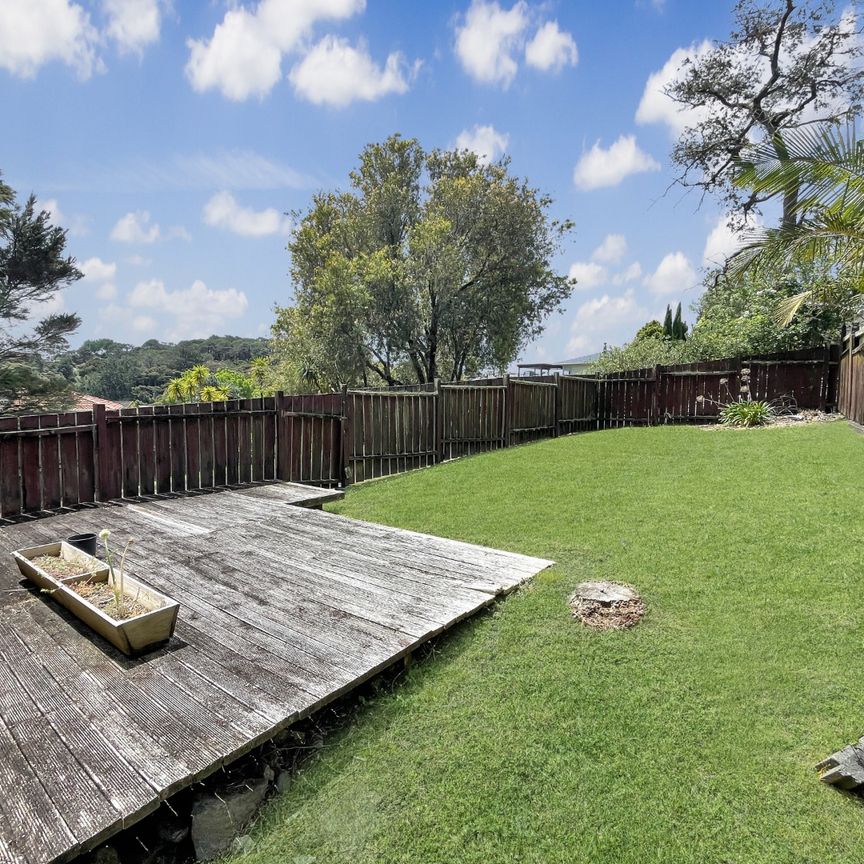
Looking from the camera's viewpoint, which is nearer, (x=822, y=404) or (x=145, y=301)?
(x=822, y=404)

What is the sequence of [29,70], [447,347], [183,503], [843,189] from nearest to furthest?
[843,189]
[183,503]
[29,70]
[447,347]

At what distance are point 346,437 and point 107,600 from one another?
474cm

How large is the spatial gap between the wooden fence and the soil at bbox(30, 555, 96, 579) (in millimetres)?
1887

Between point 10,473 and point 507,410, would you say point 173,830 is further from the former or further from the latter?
point 507,410

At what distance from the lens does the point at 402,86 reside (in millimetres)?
14219

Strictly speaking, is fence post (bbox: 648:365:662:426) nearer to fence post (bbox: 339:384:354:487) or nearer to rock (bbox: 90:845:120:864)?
fence post (bbox: 339:384:354:487)

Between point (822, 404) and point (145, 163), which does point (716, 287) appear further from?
point (145, 163)

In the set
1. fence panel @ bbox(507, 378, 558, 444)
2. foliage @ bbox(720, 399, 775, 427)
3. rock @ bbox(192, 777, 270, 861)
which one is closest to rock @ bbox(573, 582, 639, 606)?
rock @ bbox(192, 777, 270, 861)

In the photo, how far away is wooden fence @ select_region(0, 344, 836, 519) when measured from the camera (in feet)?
16.4

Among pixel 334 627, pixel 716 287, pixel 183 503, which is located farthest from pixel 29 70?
pixel 716 287

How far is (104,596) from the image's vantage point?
282 centimetres

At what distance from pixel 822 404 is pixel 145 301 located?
77.8ft

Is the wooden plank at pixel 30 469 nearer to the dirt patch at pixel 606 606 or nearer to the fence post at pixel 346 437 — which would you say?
the fence post at pixel 346 437

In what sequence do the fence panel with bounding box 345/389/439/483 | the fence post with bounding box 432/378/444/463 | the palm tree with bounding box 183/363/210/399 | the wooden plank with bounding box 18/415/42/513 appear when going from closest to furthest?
the wooden plank with bounding box 18/415/42/513
the fence panel with bounding box 345/389/439/483
the fence post with bounding box 432/378/444/463
the palm tree with bounding box 183/363/210/399
